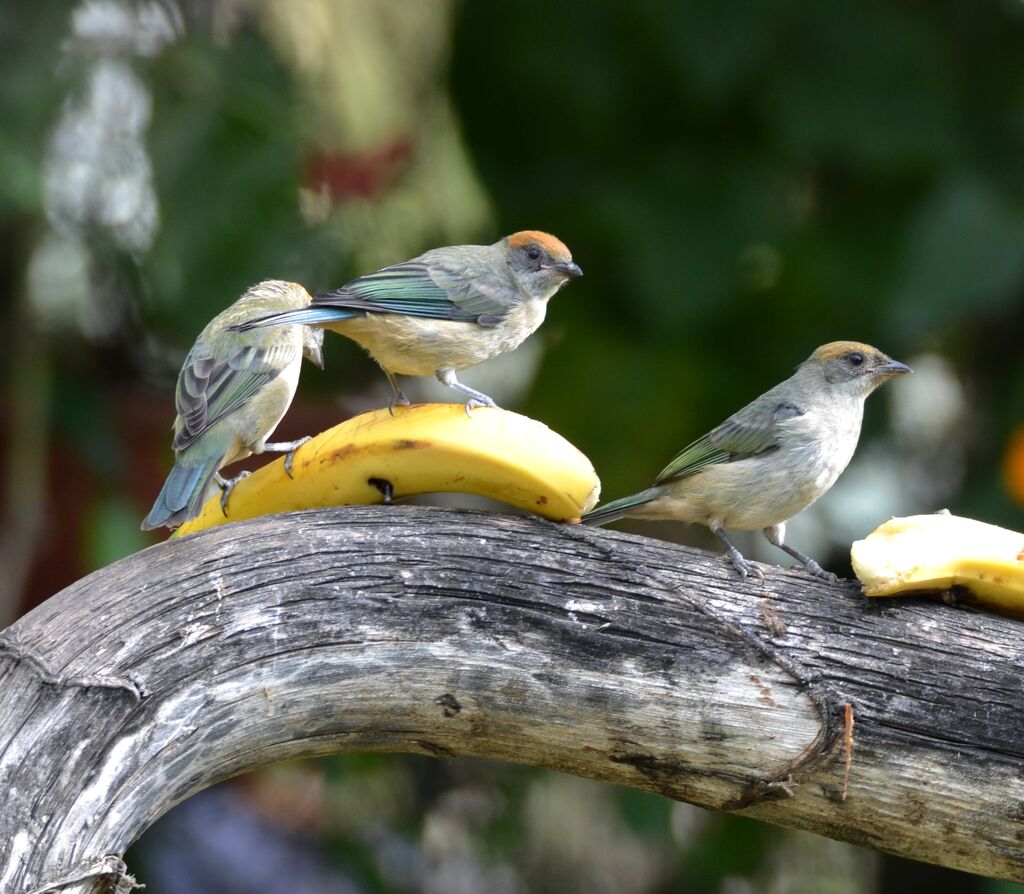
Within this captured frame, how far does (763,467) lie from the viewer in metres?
4.36

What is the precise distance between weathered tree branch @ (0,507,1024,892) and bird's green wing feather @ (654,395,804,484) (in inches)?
36.6

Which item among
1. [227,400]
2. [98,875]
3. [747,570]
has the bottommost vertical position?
[98,875]

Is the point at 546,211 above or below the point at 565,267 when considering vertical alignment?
above

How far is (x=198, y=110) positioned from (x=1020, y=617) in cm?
452

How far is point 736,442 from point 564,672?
4.53 feet

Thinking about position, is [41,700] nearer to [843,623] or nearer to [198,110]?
[843,623]

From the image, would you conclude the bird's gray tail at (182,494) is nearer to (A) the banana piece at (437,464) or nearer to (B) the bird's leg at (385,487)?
(A) the banana piece at (437,464)

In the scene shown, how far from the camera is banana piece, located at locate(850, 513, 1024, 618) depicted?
11.8ft

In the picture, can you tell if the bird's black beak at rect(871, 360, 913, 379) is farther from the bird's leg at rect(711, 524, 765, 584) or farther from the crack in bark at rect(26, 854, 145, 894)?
the crack in bark at rect(26, 854, 145, 894)

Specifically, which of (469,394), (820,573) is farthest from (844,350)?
(469,394)

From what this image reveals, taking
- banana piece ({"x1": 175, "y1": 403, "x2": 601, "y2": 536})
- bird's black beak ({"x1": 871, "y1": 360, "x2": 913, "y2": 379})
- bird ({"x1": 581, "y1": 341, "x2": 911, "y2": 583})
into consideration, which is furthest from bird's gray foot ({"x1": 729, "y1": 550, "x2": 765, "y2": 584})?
bird's black beak ({"x1": 871, "y1": 360, "x2": 913, "y2": 379})

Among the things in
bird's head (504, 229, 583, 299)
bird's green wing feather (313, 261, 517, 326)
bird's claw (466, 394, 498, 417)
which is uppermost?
bird's head (504, 229, 583, 299)

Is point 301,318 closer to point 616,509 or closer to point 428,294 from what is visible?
point 428,294

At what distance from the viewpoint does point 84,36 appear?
684 cm
